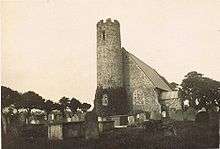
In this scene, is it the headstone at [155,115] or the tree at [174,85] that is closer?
the headstone at [155,115]

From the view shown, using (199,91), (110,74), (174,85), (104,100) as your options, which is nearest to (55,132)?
(104,100)

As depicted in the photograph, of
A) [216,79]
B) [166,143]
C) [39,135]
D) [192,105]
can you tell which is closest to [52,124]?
[39,135]

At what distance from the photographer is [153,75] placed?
561cm

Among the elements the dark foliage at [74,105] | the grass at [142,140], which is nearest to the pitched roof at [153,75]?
the grass at [142,140]

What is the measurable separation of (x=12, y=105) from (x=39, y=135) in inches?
17.6

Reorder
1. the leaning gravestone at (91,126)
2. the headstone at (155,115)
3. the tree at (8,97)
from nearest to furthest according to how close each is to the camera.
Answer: the tree at (8,97) → the leaning gravestone at (91,126) → the headstone at (155,115)

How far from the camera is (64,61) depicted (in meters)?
5.09

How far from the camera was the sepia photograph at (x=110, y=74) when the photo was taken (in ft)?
16.1

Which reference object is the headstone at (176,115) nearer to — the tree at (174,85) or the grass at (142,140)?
the grass at (142,140)

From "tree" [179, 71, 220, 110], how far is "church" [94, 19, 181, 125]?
16 cm

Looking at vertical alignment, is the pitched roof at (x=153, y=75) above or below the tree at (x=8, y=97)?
above

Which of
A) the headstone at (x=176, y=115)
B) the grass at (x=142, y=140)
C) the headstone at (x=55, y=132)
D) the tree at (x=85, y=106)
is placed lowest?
the grass at (x=142, y=140)

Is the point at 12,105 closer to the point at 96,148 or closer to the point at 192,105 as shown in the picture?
the point at 96,148

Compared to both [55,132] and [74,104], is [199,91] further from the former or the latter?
[55,132]
